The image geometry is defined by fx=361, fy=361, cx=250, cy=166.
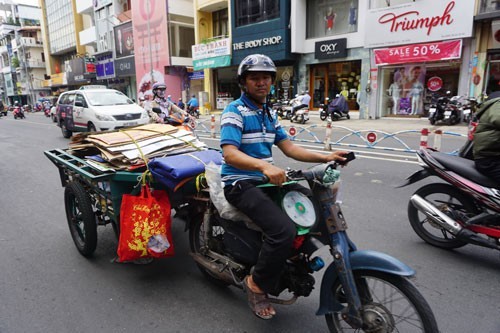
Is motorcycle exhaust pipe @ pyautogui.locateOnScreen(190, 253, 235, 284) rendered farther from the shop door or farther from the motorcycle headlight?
the shop door

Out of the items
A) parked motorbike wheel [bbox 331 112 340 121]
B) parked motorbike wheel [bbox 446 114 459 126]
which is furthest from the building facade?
parked motorbike wheel [bbox 446 114 459 126]

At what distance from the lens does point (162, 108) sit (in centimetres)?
799

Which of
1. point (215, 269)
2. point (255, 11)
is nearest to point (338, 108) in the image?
point (255, 11)

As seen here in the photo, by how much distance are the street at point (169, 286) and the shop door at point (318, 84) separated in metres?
17.5

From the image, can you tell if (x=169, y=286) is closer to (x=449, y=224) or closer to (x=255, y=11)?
(x=449, y=224)

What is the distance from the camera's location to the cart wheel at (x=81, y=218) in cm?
345

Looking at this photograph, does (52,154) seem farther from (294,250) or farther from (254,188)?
(294,250)

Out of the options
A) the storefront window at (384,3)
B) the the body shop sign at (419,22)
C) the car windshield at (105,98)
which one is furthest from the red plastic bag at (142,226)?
the storefront window at (384,3)

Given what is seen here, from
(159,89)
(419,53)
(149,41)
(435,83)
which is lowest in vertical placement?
(159,89)

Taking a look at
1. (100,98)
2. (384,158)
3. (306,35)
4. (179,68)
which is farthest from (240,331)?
(179,68)

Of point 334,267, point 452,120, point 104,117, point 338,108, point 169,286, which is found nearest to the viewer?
point 334,267

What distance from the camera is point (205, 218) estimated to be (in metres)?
2.94

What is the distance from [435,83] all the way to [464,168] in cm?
1545

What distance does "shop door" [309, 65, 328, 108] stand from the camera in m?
21.5
